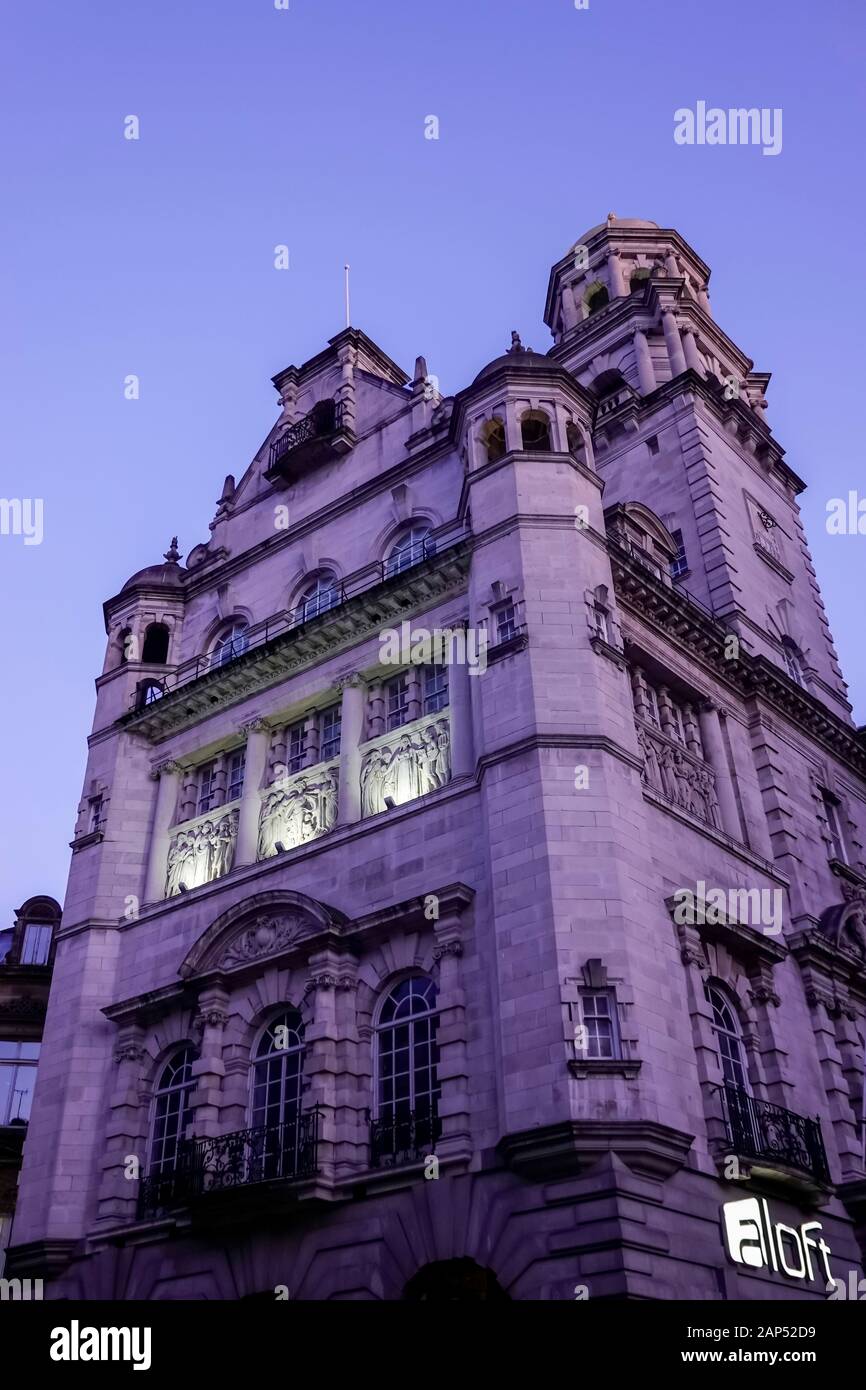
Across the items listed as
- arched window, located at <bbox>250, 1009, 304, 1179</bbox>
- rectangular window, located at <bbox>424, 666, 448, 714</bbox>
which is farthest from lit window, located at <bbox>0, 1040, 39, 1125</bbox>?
rectangular window, located at <bbox>424, 666, 448, 714</bbox>

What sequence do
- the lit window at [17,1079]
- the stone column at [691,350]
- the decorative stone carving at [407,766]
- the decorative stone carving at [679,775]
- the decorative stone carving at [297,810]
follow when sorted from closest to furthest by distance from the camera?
1. the decorative stone carving at [407,766]
2. the decorative stone carving at [679,775]
3. the decorative stone carving at [297,810]
4. the lit window at [17,1079]
5. the stone column at [691,350]

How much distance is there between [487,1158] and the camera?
21172 mm

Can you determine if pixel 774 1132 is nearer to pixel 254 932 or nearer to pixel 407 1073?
pixel 407 1073

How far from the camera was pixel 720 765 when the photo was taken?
30.0 meters

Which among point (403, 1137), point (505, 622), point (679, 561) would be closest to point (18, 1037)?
point (403, 1137)

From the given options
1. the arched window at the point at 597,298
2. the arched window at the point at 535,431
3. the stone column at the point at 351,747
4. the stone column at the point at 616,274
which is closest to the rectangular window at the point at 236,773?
the stone column at the point at 351,747

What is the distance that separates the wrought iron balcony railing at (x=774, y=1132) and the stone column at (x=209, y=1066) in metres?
10.1

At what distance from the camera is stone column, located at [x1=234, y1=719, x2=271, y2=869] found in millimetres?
29484

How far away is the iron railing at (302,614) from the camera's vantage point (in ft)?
101

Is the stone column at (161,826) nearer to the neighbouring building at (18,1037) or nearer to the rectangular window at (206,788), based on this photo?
the rectangular window at (206,788)

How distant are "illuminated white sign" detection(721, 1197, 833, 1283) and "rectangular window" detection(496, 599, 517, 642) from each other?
11.4 m

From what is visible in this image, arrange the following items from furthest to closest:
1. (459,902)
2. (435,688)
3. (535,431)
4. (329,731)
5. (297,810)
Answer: (535,431) → (329,731) → (297,810) → (435,688) → (459,902)

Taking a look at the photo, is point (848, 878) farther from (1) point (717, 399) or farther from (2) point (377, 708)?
(1) point (717, 399)

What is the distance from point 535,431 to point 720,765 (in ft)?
30.5
